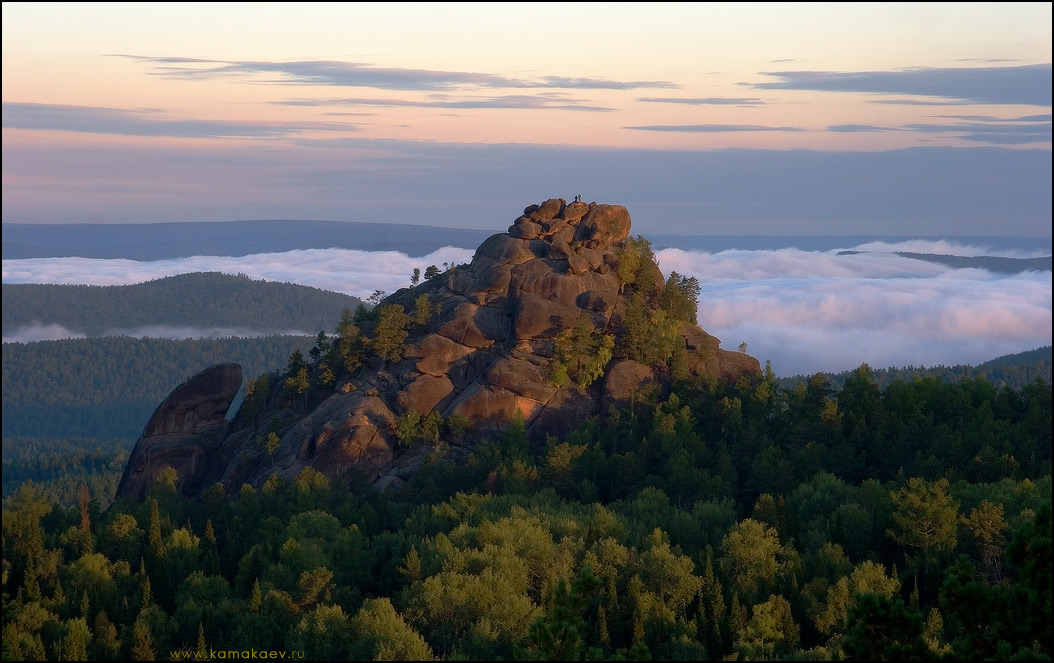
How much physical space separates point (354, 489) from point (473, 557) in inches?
799

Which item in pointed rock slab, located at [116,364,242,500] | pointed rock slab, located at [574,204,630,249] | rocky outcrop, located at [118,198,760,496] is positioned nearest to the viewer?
rocky outcrop, located at [118,198,760,496]

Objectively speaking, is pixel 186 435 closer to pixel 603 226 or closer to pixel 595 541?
pixel 603 226

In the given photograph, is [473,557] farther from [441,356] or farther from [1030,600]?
[1030,600]

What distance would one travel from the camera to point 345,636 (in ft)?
234

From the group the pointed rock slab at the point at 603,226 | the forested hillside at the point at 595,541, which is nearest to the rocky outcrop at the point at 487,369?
→ the pointed rock slab at the point at 603,226

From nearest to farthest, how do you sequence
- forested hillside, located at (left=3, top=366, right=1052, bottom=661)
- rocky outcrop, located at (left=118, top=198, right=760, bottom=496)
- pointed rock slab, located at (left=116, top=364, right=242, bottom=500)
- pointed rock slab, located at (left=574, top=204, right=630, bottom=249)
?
forested hillside, located at (left=3, top=366, right=1052, bottom=661), rocky outcrop, located at (left=118, top=198, right=760, bottom=496), pointed rock slab, located at (left=116, top=364, right=242, bottom=500), pointed rock slab, located at (left=574, top=204, right=630, bottom=249)

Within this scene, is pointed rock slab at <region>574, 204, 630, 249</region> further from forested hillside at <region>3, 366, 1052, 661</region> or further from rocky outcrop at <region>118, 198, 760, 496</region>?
forested hillside at <region>3, 366, 1052, 661</region>

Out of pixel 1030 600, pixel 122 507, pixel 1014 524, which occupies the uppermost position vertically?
pixel 1030 600

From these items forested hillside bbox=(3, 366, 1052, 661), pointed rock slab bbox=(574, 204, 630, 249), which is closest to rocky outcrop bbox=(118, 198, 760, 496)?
pointed rock slab bbox=(574, 204, 630, 249)

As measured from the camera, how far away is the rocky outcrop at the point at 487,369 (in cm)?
10069

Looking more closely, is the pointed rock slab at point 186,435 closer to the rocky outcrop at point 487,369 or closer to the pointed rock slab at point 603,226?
the rocky outcrop at point 487,369

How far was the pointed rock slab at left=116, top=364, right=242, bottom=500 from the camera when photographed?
10750cm

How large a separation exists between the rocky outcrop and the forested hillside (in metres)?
2.61

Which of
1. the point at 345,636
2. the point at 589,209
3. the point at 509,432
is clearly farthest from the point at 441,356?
the point at 345,636
